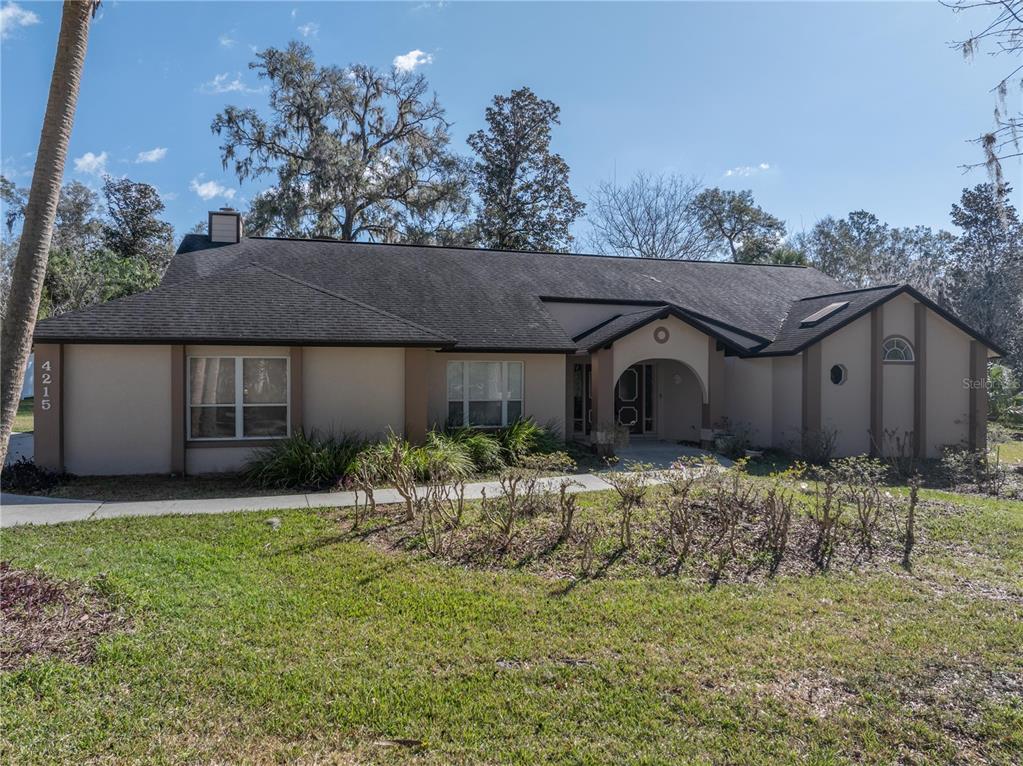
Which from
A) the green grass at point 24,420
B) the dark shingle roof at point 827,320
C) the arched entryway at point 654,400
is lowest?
the green grass at point 24,420

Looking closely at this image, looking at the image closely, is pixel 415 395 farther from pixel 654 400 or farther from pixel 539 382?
pixel 654 400

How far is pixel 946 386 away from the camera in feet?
56.4

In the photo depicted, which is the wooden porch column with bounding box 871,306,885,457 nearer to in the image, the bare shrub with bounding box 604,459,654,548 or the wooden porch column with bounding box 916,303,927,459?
the wooden porch column with bounding box 916,303,927,459

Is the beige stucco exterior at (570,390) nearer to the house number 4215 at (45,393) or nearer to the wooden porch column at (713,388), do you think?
the wooden porch column at (713,388)

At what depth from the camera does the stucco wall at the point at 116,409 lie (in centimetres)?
1203

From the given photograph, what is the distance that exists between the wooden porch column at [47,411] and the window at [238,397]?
7.41ft

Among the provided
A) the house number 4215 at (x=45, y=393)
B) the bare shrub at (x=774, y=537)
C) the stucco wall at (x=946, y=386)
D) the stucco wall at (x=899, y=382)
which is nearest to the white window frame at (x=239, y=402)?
the house number 4215 at (x=45, y=393)

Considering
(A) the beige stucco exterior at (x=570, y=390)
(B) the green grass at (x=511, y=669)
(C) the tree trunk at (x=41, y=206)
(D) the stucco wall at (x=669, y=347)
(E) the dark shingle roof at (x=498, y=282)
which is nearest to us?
(B) the green grass at (x=511, y=669)

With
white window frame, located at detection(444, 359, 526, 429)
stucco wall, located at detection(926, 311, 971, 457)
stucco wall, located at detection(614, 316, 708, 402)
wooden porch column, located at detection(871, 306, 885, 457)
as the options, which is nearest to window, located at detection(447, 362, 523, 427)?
white window frame, located at detection(444, 359, 526, 429)

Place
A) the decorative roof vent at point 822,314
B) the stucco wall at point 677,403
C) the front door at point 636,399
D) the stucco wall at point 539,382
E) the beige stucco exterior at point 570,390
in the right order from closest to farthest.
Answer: the beige stucco exterior at point 570,390 < the stucco wall at point 539,382 < the decorative roof vent at point 822,314 < the stucco wall at point 677,403 < the front door at point 636,399

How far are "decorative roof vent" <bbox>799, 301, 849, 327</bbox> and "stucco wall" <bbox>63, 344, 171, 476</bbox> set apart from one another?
1577 cm

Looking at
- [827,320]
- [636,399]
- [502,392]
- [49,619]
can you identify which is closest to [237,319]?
[502,392]

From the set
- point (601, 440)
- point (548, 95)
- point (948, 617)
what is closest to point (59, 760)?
point (948, 617)

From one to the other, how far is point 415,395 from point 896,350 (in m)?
13.0
